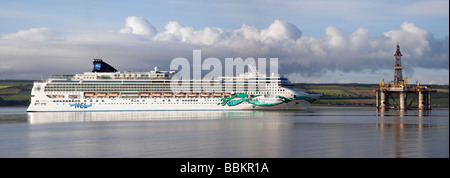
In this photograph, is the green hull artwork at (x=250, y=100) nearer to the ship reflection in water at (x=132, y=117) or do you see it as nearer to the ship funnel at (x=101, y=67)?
the ship reflection in water at (x=132, y=117)

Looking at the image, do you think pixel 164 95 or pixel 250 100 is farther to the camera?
pixel 164 95

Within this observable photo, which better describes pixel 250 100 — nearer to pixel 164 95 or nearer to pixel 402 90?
pixel 164 95

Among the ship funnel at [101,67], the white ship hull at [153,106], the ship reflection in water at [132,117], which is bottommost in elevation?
the ship reflection in water at [132,117]

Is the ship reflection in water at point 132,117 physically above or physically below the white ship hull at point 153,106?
below

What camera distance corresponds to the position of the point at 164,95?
310 ft

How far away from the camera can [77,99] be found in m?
94.4

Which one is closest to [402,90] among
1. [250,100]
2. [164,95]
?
[250,100]

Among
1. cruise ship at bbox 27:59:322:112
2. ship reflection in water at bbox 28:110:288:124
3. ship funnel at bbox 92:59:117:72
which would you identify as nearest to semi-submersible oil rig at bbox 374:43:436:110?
cruise ship at bbox 27:59:322:112

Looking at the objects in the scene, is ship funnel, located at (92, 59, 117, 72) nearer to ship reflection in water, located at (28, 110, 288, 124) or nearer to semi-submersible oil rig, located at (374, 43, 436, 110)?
ship reflection in water, located at (28, 110, 288, 124)

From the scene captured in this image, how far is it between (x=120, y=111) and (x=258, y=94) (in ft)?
85.9

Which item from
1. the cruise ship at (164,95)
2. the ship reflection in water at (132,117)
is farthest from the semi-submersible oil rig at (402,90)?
the ship reflection in water at (132,117)

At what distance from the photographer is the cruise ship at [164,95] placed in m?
92.0

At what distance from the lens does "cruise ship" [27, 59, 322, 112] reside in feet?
302
